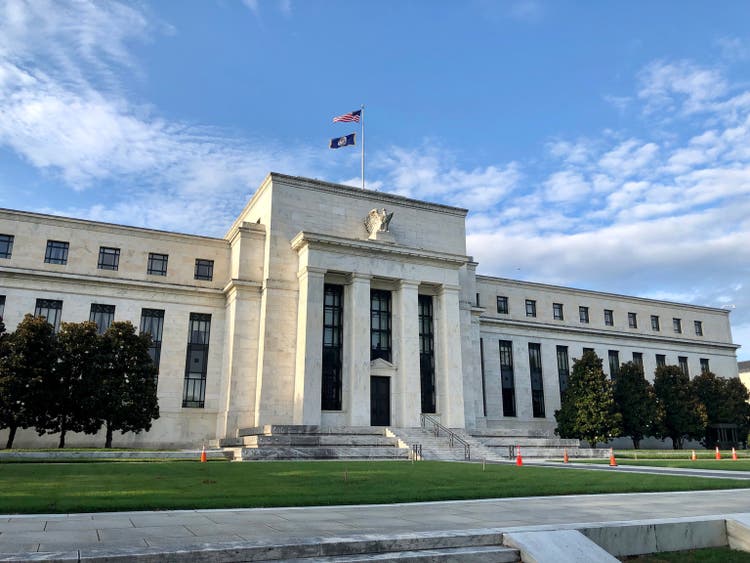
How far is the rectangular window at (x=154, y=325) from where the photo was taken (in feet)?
138

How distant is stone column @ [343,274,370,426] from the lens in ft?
128

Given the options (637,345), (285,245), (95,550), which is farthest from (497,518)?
(637,345)

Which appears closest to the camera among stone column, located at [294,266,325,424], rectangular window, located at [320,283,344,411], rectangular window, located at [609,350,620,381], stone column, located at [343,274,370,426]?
stone column, located at [294,266,325,424]

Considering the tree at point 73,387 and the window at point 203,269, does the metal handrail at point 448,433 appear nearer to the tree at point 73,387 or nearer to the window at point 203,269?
the window at point 203,269

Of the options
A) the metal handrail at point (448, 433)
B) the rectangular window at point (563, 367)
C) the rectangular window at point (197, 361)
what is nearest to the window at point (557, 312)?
the rectangular window at point (563, 367)

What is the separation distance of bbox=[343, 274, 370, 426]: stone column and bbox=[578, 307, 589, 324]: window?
30242mm

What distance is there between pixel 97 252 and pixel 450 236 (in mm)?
26925

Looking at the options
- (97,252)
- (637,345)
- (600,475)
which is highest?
(97,252)

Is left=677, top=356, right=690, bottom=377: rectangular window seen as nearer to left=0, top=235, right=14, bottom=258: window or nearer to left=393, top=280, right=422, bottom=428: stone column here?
left=393, top=280, right=422, bottom=428: stone column

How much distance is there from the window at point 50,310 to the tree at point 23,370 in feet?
24.3

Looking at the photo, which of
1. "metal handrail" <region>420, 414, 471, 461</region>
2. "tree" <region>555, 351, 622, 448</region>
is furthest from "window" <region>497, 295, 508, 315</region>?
"metal handrail" <region>420, 414, 471, 461</region>

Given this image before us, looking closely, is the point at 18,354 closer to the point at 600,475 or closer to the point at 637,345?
the point at 600,475

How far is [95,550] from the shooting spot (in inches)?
288

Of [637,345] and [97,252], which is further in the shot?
[637,345]
